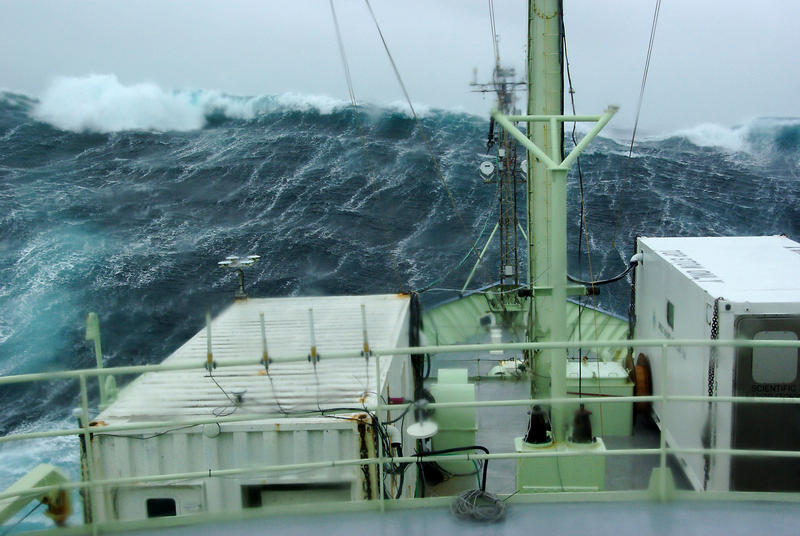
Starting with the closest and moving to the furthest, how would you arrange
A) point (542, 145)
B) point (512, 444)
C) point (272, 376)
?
point (272, 376) < point (542, 145) < point (512, 444)

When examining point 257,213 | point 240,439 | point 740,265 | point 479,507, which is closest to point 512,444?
point 740,265

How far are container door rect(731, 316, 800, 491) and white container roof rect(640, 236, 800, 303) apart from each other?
247 mm

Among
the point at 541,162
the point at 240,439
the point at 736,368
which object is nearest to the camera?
the point at 240,439

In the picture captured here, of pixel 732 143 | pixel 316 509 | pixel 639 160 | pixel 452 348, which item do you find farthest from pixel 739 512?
pixel 732 143

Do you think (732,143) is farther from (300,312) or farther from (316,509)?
(316,509)

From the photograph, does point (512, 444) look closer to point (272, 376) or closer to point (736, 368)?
point (736, 368)

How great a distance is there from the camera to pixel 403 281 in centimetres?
2511

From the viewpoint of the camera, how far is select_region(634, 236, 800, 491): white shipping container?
6.29 meters

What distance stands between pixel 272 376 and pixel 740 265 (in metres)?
5.32

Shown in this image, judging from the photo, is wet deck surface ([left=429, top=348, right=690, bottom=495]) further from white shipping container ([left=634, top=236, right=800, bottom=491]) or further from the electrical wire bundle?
the electrical wire bundle

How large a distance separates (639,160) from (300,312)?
3809 cm

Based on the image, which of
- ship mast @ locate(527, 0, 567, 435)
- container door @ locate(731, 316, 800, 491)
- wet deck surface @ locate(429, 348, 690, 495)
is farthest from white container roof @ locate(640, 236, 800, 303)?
wet deck surface @ locate(429, 348, 690, 495)

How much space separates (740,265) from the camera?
26.2 ft

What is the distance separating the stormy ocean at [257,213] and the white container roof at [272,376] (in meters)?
5.52
